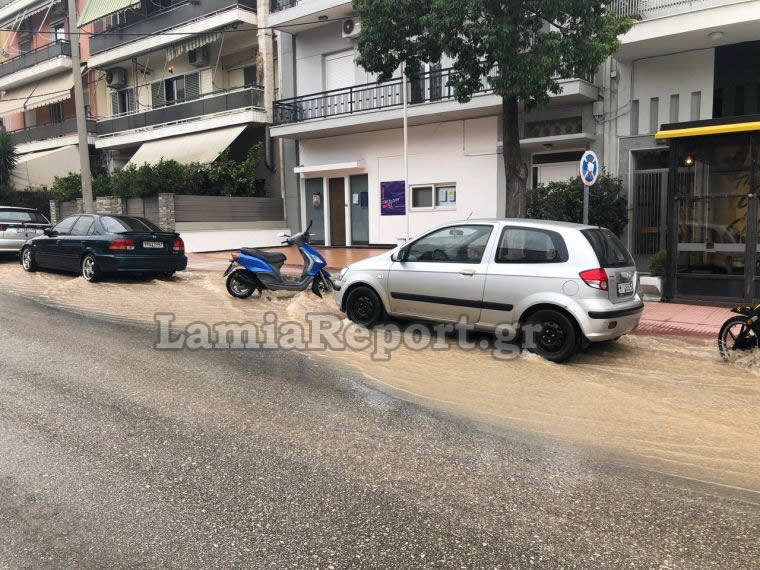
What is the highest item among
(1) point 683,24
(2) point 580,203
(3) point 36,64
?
(3) point 36,64

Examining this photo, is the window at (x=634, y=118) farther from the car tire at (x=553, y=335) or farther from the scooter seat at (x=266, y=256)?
the car tire at (x=553, y=335)

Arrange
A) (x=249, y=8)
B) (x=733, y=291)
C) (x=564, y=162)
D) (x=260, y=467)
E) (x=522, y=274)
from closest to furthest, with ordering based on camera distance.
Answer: (x=260, y=467) → (x=522, y=274) → (x=733, y=291) → (x=564, y=162) → (x=249, y=8)

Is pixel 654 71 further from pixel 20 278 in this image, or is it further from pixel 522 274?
pixel 20 278

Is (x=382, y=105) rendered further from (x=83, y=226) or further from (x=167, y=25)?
(x=167, y=25)

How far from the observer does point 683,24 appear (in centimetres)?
1223

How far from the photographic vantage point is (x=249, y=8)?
2119cm

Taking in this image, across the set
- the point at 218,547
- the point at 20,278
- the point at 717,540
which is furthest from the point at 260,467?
the point at 20,278

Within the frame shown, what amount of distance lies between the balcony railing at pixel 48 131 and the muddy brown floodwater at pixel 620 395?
77.9ft

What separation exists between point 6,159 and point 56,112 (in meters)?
6.79

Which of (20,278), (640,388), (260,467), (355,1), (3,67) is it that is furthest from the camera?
(3,67)

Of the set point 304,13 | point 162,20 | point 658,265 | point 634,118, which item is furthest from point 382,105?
point 162,20

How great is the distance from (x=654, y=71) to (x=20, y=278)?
14.7 metres

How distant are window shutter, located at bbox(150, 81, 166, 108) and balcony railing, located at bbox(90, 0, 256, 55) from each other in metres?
1.87

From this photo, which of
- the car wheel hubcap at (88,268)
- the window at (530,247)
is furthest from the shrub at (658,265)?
the car wheel hubcap at (88,268)
